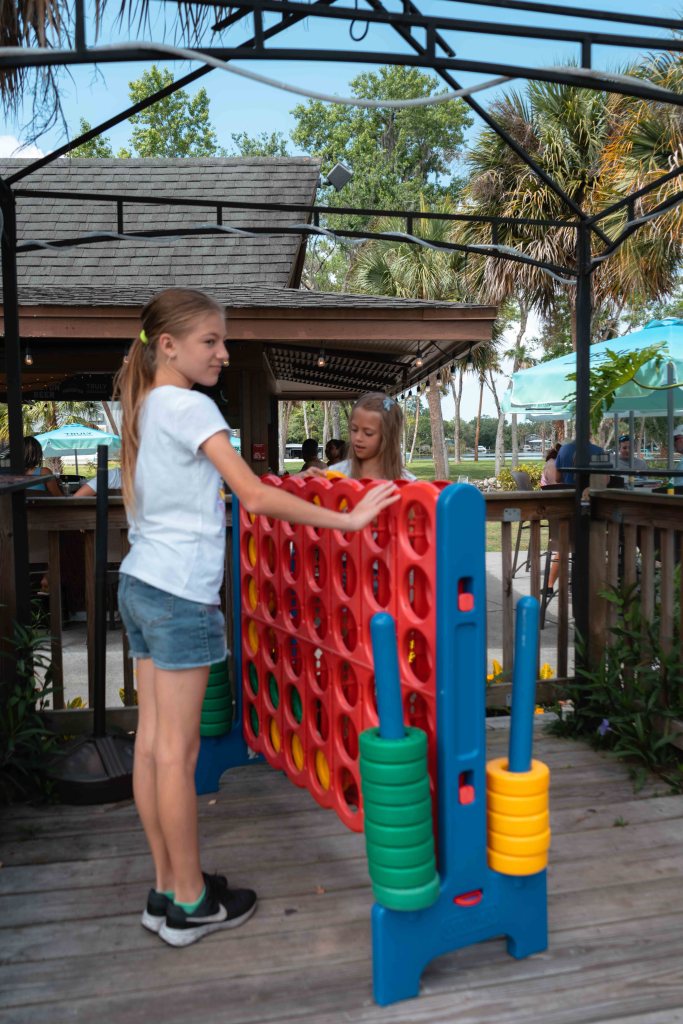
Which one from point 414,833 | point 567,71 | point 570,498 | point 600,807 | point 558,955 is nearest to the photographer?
point 414,833

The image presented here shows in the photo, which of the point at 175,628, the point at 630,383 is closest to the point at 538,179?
the point at 630,383

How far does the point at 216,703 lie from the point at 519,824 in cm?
145

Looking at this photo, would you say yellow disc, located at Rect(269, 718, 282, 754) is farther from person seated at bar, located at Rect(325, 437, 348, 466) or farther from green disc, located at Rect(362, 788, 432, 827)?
person seated at bar, located at Rect(325, 437, 348, 466)

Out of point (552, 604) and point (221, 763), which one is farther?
point (552, 604)

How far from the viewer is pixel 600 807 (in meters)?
3.21

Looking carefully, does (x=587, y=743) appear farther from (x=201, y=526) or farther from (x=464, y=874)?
(x=201, y=526)

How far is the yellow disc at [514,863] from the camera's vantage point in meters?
2.13

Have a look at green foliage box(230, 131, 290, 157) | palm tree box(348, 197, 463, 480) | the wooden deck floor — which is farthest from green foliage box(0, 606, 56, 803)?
green foliage box(230, 131, 290, 157)

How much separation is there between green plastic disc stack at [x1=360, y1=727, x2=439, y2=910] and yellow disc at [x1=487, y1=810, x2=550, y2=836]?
244 millimetres

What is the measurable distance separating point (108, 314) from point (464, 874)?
255 inches

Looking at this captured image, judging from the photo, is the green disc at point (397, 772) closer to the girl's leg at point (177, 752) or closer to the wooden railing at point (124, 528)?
the girl's leg at point (177, 752)

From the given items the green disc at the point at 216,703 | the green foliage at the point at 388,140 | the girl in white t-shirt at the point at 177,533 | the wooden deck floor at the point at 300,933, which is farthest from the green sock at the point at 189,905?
the green foliage at the point at 388,140

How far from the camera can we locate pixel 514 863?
2135 mm

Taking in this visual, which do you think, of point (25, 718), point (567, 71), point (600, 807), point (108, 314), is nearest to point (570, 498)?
point (600, 807)
